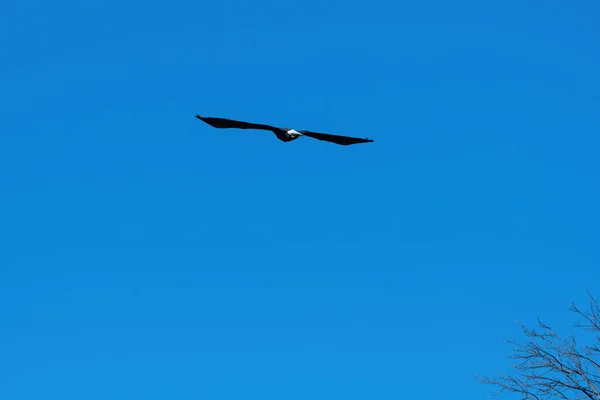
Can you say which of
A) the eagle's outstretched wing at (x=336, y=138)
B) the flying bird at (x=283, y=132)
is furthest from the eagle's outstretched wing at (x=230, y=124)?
the eagle's outstretched wing at (x=336, y=138)

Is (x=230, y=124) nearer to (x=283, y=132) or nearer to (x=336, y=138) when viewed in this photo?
(x=283, y=132)

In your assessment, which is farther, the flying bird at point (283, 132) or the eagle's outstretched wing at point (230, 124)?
the eagle's outstretched wing at point (230, 124)

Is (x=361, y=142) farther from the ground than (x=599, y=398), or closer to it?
farther from the ground

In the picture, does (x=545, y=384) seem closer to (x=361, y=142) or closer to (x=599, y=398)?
(x=599, y=398)

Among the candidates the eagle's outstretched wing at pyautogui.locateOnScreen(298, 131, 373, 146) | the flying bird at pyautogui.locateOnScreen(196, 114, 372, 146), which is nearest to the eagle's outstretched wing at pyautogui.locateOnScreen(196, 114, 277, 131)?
the flying bird at pyautogui.locateOnScreen(196, 114, 372, 146)

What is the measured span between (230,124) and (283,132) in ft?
2.76

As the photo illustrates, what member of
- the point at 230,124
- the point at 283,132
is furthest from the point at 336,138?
the point at 230,124

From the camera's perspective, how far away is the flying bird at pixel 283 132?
10086 millimetres

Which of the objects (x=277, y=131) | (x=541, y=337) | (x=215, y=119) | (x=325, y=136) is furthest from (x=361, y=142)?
(x=541, y=337)

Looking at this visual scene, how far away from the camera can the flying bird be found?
33.1 ft

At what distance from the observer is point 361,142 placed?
10.5 m

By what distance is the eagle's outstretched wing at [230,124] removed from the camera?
33.9ft

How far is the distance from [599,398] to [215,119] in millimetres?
8086

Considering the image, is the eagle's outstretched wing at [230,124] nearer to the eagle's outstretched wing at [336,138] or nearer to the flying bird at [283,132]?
the flying bird at [283,132]
